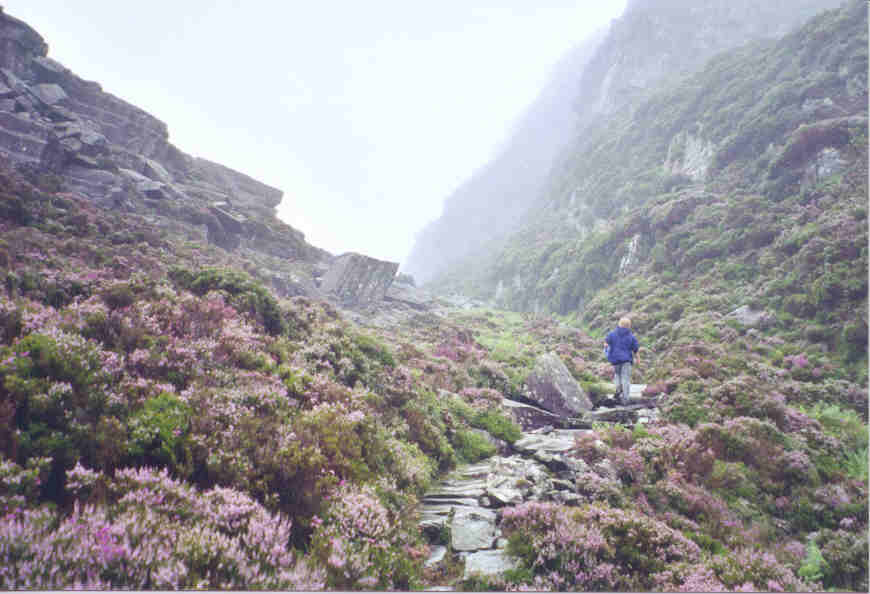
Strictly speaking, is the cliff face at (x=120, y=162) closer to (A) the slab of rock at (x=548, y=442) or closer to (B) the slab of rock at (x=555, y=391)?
(B) the slab of rock at (x=555, y=391)

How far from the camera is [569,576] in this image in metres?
3.99

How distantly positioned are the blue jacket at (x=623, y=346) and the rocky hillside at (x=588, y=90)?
81117 millimetres

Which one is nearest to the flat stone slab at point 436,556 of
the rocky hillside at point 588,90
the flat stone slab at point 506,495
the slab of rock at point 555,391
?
the flat stone slab at point 506,495

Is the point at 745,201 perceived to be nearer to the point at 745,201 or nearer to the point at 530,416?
the point at 745,201

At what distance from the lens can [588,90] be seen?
116 metres

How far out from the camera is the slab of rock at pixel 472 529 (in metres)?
4.68

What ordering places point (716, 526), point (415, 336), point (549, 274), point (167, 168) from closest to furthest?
point (716, 526), point (415, 336), point (167, 168), point (549, 274)

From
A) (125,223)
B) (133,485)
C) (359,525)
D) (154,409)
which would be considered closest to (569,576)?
(359,525)

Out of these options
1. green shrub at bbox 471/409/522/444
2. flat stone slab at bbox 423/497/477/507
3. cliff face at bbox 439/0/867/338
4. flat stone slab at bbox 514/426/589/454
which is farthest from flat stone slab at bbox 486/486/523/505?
cliff face at bbox 439/0/867/338

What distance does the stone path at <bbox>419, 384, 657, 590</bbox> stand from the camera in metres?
4.58

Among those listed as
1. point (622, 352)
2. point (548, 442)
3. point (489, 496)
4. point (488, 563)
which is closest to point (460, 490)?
point (489, 496)

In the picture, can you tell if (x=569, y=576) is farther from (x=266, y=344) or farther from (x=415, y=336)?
(x=415, y=336)

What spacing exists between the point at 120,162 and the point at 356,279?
64.8 ft

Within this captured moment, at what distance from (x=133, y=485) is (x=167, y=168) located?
42.0 metres
